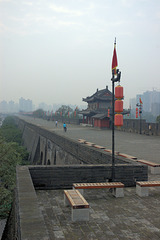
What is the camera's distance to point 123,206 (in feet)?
15.7

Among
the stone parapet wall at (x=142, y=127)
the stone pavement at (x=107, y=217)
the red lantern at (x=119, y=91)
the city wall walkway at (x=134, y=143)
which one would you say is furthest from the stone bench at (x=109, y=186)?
the stone parapet wall at (x=142, y=127)

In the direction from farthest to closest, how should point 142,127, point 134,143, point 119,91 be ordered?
point 142,127, point 134,143, point 119,91

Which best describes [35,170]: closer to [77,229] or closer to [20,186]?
[20,186]

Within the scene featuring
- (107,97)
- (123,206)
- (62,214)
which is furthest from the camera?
(107,97)

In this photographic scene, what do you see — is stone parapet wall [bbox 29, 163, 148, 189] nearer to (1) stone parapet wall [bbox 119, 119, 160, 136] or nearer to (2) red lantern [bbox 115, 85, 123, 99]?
(2) red lantern [bbox 115, 85, 123, 99]

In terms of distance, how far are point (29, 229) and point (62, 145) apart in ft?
38.2

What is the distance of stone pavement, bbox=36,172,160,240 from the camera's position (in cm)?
359

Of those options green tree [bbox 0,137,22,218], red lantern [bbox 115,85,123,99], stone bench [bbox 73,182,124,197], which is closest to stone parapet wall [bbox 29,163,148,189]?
stone bench [bbox 73,182,124,197]

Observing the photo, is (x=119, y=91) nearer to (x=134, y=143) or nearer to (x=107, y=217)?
(x=107, y=217)

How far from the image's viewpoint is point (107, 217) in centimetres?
423

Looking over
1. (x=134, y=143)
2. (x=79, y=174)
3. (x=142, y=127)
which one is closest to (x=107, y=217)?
(x=79, y=174)

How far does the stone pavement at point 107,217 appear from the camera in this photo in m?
3.59

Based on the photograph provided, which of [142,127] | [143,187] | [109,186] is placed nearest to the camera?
[109,186]

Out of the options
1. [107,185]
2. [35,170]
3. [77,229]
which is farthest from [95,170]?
[77,229]
